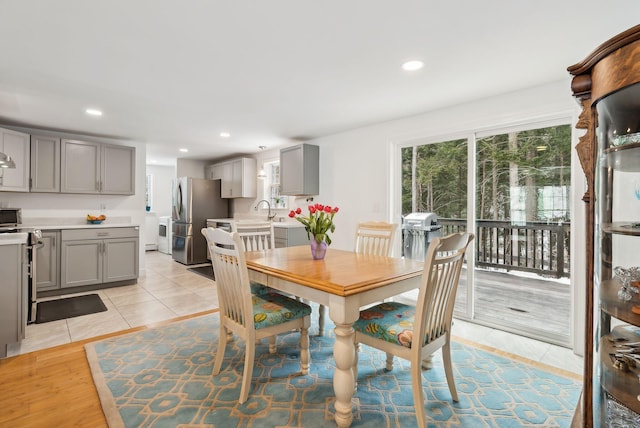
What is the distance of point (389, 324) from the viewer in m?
1.81

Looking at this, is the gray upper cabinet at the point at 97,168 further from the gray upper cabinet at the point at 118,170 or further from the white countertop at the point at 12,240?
the white countertop at the point at 12,240

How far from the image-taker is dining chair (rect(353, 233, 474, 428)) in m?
1.56

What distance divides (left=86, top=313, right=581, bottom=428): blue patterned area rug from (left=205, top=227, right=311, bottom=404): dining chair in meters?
0.14

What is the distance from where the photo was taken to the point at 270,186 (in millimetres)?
6039

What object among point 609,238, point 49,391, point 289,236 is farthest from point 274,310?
point 289,236

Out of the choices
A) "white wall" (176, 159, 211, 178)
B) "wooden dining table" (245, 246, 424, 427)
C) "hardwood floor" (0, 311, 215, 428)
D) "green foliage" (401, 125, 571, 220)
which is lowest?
"hardwood floor" (0, 311, 215, 428)

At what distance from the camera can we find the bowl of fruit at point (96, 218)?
183 inches

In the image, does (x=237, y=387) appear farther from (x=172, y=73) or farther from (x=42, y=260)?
(x=42, y=260)

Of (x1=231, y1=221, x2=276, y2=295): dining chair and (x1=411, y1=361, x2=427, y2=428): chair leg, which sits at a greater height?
(x1=231, y1=221, x2=276, y2=295): dining chair

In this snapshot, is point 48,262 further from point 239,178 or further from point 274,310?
point 274,310

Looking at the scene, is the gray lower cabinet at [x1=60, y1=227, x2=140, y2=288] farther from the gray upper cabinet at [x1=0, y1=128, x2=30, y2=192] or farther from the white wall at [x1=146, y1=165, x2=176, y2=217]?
the white wall at [x1=146, y1=165, x2=176, y2=217]

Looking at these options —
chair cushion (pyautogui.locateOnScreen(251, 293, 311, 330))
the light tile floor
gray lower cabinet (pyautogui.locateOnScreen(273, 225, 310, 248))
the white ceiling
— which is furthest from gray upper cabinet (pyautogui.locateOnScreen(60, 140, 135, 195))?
chair cushion (pyautogui.locateOnScreen(251, 293, 311, 330))

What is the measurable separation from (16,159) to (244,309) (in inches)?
161

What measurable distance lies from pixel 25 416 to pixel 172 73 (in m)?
2.41
